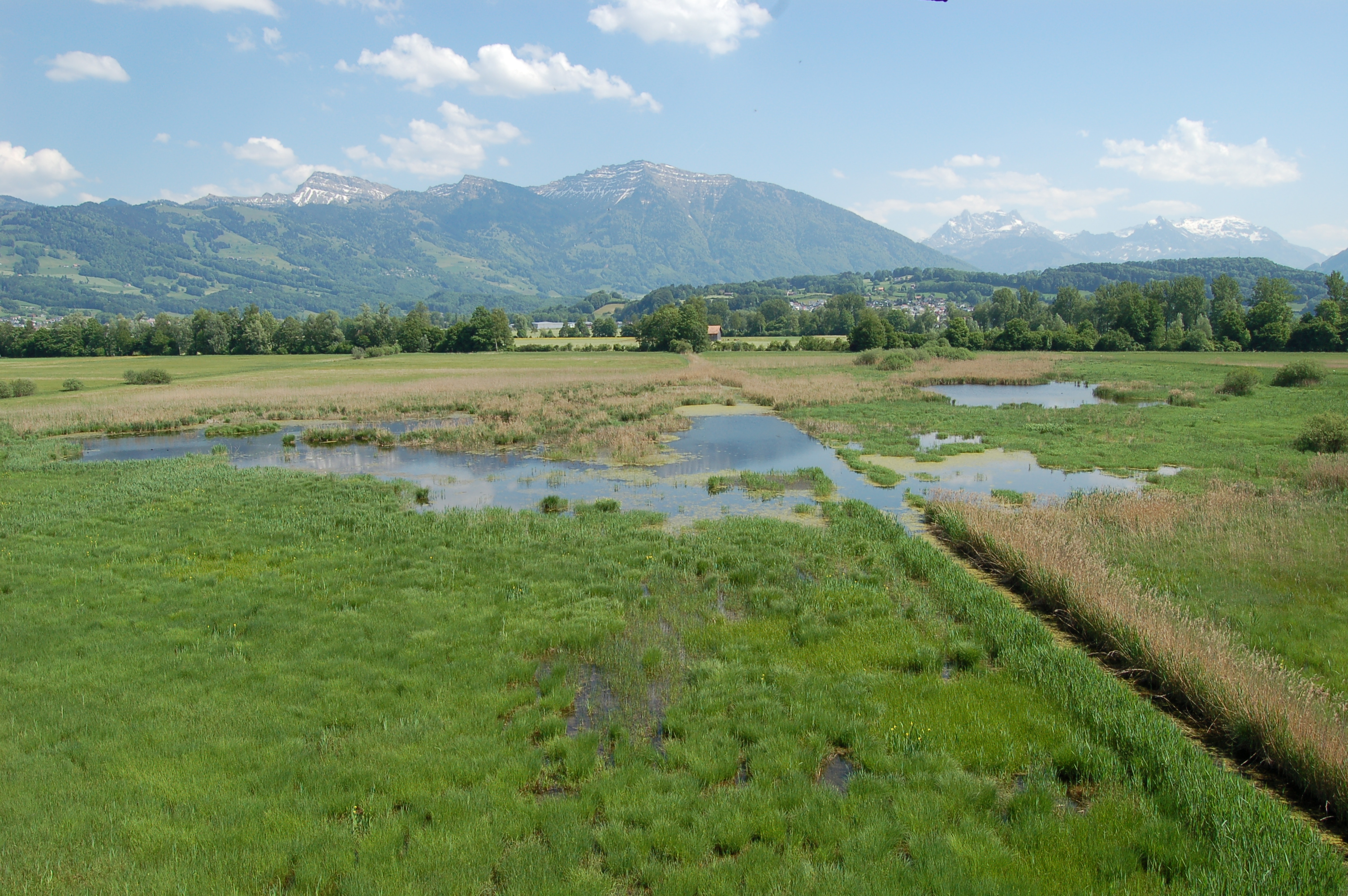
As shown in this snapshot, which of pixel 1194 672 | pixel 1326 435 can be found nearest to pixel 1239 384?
pixel 1326 435

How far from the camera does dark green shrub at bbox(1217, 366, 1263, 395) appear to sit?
4606 cm

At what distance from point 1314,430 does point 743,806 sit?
3140 cm

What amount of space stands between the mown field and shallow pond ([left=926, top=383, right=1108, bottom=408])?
2958 cm

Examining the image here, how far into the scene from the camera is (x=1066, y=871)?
6.00 metres

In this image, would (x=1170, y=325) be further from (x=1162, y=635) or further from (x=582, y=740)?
(x=582, y=740)

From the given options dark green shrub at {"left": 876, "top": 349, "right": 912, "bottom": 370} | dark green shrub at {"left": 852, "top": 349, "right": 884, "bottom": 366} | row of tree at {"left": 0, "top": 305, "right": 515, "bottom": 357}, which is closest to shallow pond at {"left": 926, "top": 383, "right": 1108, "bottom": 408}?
dark green shrub at {"left": 876, "top": 349, "right": 912, "bottom": 370}

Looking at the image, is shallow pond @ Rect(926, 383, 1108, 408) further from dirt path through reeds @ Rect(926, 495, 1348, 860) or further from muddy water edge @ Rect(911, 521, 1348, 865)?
muddy water edge @ Rect(911, 521, 1348, 865)

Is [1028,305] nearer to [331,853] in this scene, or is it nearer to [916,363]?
[916,363]

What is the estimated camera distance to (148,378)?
64.1 m

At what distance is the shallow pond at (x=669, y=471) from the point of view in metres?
21.5

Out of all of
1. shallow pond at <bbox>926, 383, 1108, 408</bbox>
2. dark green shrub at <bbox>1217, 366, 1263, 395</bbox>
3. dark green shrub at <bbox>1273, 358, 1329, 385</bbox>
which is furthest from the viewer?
dark green shrub at <bbox>1273, 358, 1329, 385</bbox>

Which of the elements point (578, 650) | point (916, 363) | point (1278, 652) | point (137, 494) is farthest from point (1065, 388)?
point (137, 494)

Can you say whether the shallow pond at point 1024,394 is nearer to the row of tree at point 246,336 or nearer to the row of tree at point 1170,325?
the row of tree at point 1170,325

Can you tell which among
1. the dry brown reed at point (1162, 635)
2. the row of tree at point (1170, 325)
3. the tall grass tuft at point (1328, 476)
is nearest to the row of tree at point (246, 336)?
the row of tree at point (1170, 325)
